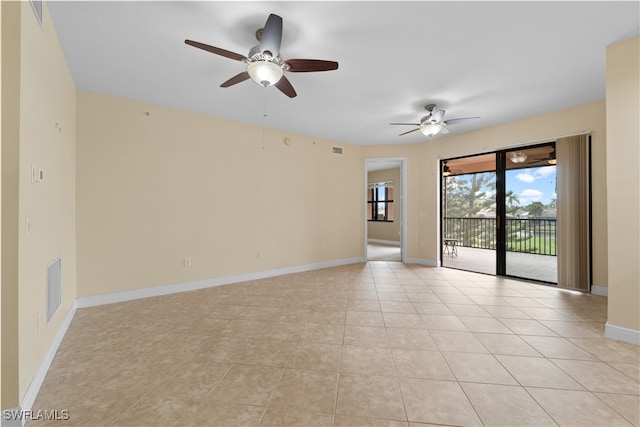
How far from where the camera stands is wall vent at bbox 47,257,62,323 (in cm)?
220

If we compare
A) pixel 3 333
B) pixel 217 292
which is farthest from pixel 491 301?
pixel 3 333

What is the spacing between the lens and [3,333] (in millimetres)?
1523

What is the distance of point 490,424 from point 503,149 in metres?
4.75

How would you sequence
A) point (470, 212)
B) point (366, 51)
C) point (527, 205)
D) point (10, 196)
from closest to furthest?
1. point (10, 196)
2. point (366, 51)
3. point (527, 205)
4. point (470, 212)

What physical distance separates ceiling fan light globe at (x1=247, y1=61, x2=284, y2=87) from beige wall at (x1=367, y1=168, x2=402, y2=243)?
7749mm

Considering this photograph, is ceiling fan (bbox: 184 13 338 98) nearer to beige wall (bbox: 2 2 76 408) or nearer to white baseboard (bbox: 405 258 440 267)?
A: beige wall (bbox: 2 2 76 408)

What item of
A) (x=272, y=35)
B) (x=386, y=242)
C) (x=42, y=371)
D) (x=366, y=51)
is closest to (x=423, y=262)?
(x=386, y=242)

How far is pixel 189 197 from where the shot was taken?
4082 mm

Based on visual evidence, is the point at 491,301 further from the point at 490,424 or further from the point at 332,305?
the point at 490,424

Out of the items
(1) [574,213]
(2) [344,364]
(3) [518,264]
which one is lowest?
(2) [344,364]

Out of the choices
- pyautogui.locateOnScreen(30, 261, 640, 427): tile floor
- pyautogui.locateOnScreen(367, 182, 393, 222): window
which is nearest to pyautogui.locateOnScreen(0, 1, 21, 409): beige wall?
pyautogui.locateOnScreen(30, 261, 640, 427): tile floor

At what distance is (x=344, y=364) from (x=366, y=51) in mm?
2841

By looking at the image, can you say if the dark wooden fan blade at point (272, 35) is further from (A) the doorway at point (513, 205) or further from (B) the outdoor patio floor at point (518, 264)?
(B) the outdoor patio floor at point (518, 264)

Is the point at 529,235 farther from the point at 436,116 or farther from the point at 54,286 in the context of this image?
the point at 54,286
